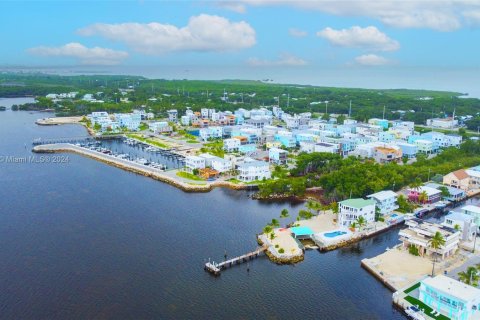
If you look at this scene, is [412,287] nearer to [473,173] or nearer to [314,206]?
[314,206]

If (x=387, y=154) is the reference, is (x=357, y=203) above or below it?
below

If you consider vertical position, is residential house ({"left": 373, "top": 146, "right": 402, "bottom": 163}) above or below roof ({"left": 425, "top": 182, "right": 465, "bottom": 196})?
above

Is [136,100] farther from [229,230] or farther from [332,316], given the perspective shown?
[332,316]

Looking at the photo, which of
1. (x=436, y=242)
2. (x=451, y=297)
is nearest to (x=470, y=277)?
(x=436, y=242)

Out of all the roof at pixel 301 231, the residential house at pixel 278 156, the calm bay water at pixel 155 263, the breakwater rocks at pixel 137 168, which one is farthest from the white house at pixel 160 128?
the roof at pixel 301 231

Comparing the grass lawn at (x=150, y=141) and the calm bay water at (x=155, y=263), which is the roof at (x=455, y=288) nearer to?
the calm bay water at (x=155, y=263)

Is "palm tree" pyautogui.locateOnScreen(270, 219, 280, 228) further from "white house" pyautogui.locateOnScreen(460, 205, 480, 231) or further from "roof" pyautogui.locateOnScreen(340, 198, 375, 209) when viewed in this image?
"white house" pyautogui.locateOnScreen(460, 205, 480, 231)

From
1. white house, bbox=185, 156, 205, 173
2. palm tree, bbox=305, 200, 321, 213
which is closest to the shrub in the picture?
palm tree, bbox=305, 200, 321, 213
